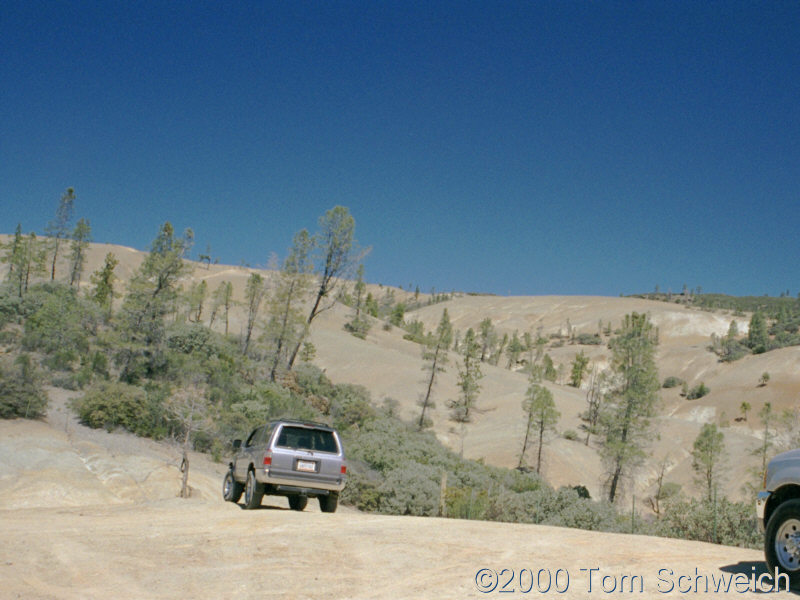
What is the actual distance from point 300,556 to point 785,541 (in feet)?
17.9

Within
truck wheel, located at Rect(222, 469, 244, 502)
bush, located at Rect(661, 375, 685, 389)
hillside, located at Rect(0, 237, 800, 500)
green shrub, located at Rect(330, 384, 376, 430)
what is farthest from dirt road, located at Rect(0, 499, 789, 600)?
bush, located at Rect(661, 375, 685, 389)

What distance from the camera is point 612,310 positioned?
604 ft

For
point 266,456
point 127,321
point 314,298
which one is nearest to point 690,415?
point 314,298

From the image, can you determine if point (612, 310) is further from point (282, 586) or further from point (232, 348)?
point (282, 586)

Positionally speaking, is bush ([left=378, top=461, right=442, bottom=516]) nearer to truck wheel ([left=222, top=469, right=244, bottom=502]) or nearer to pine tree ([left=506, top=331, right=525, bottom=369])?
truck wheel ([left=222, top=469, right=244, bottom=502])

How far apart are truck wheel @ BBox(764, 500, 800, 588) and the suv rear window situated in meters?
8.60

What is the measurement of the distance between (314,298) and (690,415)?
76.4 m

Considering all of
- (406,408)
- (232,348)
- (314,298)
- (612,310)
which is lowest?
(406,408)

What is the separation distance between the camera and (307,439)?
1385 cm

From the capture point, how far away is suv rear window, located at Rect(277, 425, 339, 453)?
13.7 m

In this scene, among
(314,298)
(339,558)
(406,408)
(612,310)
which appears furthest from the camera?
(612,310)

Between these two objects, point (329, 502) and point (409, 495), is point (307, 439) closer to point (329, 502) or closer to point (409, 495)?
point (329, 502)

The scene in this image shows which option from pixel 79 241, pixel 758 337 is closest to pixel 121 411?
pixel 79 241

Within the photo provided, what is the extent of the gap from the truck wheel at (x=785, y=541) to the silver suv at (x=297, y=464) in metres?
8.44
